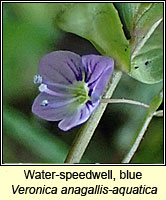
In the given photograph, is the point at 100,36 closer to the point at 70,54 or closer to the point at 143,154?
the point at 70,54

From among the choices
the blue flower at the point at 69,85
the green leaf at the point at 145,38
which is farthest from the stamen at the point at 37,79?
the green leaf at the point at 145,38

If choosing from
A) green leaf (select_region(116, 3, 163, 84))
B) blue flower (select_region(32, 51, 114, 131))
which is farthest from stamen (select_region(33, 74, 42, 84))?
green leaf (select_region(116, 3, 163, 84))

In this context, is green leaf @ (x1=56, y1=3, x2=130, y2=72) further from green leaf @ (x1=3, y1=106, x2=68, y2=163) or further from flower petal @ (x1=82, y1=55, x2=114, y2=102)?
green leaf @ (x1=3, y1=106, x2=68, y2=163)

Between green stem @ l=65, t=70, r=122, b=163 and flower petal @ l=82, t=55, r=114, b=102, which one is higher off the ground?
flower petal @ l=82, t=55, r=114, b=102

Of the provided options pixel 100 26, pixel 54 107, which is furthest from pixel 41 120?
pixel 100 26

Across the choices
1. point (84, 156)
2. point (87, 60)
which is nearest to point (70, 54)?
point (87, 60)

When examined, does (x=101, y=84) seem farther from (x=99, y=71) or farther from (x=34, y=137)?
(x=34, y=137)
